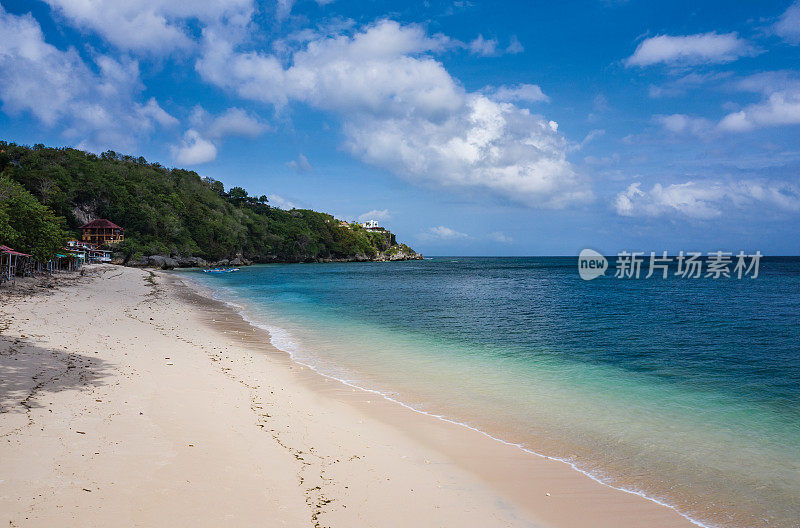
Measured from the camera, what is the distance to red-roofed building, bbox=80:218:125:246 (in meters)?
85.8

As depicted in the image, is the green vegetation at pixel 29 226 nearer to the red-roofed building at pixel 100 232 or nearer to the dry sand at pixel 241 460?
the dry sand at pixel 241 460

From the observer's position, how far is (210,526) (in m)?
4.70

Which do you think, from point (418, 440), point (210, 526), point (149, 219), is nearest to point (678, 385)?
point (418, 440)

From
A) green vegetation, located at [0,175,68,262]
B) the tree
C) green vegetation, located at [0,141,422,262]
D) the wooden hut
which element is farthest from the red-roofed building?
the tree

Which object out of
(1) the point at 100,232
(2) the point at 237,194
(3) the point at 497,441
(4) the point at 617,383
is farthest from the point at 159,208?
(3) the point at 497,441

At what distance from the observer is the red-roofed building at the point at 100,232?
85.8m

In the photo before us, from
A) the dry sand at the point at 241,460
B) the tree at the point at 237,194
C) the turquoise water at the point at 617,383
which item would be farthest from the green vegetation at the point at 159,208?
the dry sand at the point at 241,460

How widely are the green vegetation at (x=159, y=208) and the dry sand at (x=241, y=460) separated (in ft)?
197

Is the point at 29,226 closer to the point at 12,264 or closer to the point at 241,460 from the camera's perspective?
the point at 12,264

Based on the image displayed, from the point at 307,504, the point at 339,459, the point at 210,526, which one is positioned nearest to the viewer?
the point at 210,526

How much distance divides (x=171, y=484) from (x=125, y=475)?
0.61m

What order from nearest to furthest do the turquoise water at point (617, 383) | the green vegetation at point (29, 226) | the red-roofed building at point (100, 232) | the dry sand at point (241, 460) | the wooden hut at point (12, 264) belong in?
the dry sand at point (241, 460)
the turquoise water at point (617, 383)
the wooden hut at point (12, 264)
the green vegetation at point (29, 226)
the red-roofed building at point (100, 232)

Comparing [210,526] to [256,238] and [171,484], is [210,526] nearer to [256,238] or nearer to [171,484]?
[171,484]

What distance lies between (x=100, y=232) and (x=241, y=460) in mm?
101649
